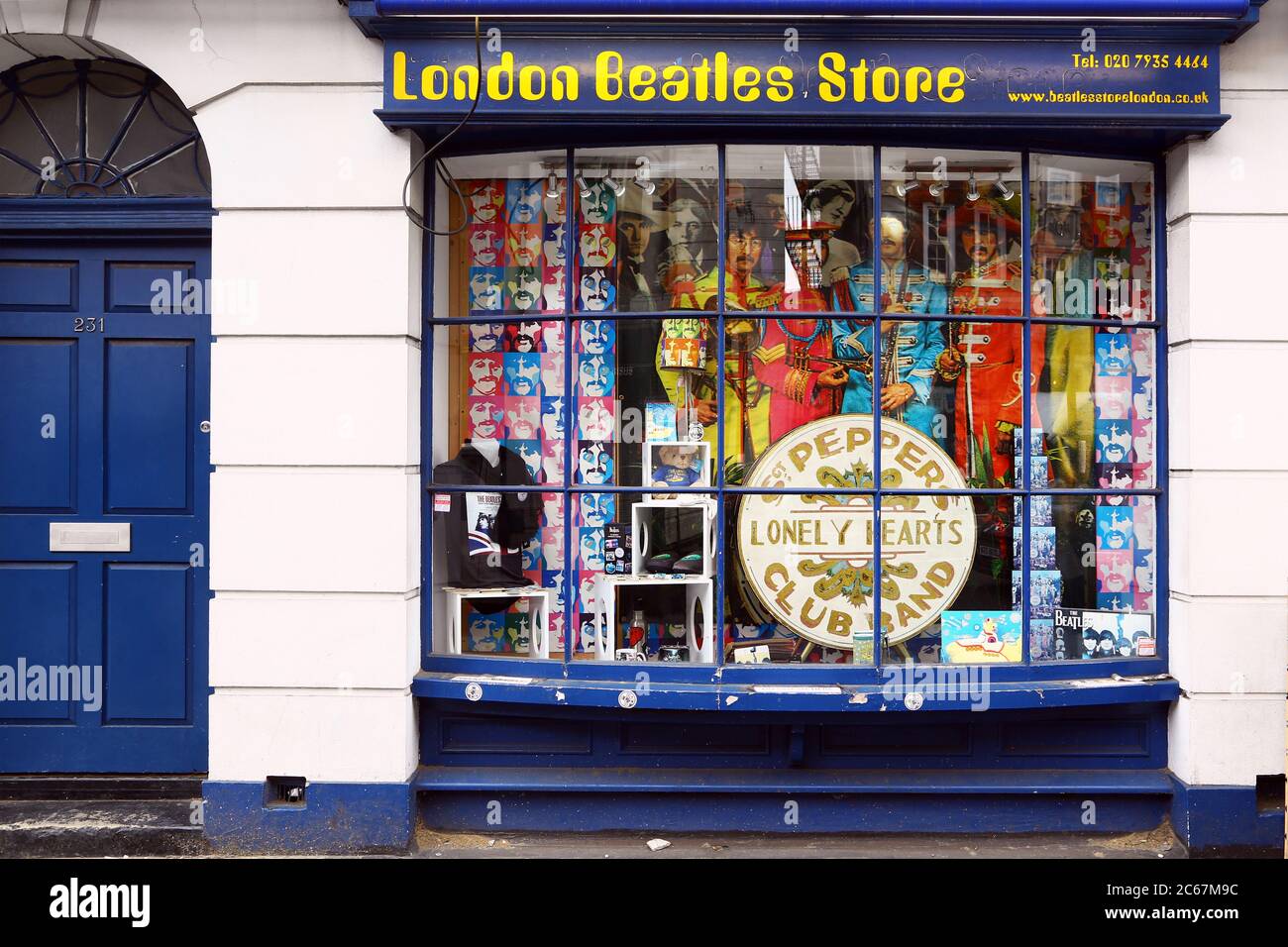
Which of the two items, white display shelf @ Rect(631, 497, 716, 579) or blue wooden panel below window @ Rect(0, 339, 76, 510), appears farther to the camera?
blue wooden panel below window @ Rect(0, 339, 76, 510)

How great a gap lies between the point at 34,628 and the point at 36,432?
110cm

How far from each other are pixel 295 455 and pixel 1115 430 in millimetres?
4421

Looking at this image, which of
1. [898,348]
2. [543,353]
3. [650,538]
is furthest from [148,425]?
[898,348]

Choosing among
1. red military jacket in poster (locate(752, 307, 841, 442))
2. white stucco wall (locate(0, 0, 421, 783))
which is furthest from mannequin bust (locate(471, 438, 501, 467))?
red military jacket in poster (locate(752, 307, 841, 442))

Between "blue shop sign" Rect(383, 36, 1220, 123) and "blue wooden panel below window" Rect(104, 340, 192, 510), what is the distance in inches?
77.7

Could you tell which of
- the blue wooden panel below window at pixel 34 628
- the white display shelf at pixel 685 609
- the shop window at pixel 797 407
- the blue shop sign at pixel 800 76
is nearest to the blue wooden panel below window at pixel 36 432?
the blue wooden panel below window at pixel 34 628

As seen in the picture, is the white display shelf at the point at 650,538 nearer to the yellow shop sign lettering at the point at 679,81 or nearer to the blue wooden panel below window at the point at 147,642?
the yellow shop sign lettering at the point at 679,81

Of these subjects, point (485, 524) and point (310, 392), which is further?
point (485, 524)

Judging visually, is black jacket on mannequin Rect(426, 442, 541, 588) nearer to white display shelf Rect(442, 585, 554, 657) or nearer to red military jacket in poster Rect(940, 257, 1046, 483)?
white display shelf Rect(442, 585, 554, 657)

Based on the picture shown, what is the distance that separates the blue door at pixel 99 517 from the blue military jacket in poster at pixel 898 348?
11.8 ft

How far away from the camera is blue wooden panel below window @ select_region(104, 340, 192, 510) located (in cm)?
542

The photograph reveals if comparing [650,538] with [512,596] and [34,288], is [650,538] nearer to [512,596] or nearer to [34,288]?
[512,596]

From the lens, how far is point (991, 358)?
530cm

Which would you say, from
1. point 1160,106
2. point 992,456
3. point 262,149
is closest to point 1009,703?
point 992,456
